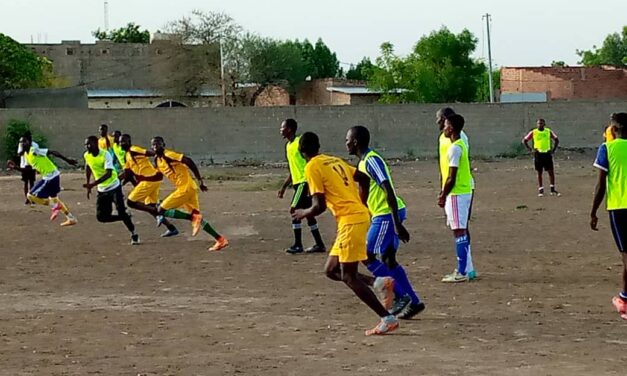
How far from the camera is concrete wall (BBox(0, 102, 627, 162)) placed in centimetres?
3709

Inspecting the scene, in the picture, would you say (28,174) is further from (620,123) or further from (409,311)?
(620,123)

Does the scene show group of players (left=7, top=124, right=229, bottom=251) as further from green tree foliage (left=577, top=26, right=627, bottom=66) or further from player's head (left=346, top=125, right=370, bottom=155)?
green tree foliage (left=577, top=26, right=627, bottom=66)

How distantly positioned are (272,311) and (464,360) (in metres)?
2.75

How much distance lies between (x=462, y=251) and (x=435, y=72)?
51698mm

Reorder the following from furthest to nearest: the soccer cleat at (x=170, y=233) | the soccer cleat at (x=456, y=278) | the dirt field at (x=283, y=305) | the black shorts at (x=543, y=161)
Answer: the black shorts at (x=543, y=161), the soccer cleat at (x=170, y=233), the soccer cleat at (x=456, y=278), the dirt field at (x=283, y=305)

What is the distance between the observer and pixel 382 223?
31.1ft

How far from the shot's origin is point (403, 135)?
126 feet

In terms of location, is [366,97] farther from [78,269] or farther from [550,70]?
[78,269]

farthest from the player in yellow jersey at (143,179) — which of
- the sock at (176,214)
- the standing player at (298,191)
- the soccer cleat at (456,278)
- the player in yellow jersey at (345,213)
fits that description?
the player in yellow jersey at (345,213)

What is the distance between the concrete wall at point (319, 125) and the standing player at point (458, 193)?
1042 inches

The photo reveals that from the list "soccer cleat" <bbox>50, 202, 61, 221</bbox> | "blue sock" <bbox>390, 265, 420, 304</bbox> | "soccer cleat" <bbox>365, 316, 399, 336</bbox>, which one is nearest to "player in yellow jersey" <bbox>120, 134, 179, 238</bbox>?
"soccer cleat" <bbox>50, 202, 61, 221</bbox>

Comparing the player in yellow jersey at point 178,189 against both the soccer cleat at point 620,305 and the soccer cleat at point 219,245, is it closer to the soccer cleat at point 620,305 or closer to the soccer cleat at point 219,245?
the soccer cleat at point 219,245

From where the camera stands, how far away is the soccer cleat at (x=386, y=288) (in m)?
9.14

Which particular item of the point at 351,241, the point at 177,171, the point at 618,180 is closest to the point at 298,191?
the point at 177,171
